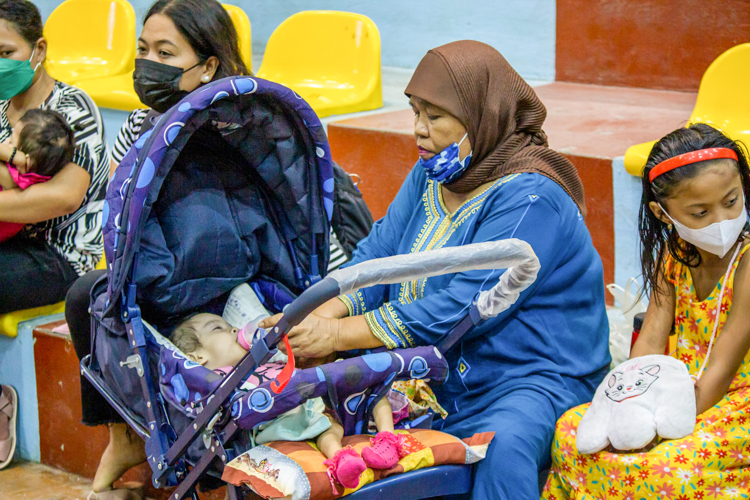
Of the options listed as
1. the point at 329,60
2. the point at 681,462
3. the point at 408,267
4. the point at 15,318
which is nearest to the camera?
the point at 408,267

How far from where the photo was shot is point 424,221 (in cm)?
223

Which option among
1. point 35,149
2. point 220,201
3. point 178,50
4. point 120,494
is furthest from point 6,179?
point 120,494

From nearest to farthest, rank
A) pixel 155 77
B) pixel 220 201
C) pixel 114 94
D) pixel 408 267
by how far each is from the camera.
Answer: pixel 408 267, pixel 220 201, pixel 155 77, pixel 114 94

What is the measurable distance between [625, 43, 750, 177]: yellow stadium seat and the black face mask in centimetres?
161

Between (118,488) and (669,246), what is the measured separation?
5.61ft

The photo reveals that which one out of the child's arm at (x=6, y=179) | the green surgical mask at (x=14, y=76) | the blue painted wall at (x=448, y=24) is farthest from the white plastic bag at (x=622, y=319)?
the blue painted wall at (x=448, y=24)

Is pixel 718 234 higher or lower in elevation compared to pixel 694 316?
higher

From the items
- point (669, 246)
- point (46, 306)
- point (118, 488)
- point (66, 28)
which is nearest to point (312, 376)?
point (669, 246)

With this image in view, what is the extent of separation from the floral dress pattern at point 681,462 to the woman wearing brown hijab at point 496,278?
66mm

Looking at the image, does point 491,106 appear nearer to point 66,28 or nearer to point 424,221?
point 424,221

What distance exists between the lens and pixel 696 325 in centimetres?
199

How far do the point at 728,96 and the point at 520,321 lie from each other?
172cm

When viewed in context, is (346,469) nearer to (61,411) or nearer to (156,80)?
(156,80)

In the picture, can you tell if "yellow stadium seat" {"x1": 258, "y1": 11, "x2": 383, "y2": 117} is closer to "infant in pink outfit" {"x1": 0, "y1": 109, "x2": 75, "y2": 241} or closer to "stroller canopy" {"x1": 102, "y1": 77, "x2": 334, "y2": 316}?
"infant in pink outfit" {"x1": 0, "y1": 109, "x2": 75, "y2": 241}
